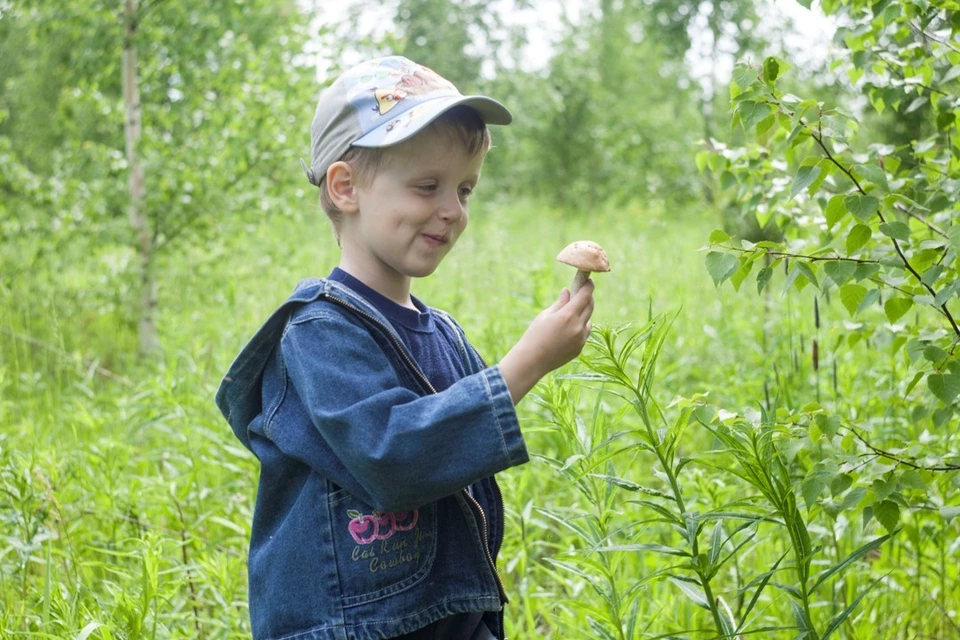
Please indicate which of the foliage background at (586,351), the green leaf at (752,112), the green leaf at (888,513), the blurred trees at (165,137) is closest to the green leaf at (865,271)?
the foliage background at (586,351)

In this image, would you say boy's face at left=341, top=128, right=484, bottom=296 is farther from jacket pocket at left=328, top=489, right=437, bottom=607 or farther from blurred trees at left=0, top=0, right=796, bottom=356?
blurred trees at left=0, top=0, right=796, bottom=356

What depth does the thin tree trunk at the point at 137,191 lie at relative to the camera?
5.97 m

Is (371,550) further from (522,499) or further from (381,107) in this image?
(522,499)

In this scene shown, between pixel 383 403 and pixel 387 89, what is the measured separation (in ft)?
1.94

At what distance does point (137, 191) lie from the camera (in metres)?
6.08

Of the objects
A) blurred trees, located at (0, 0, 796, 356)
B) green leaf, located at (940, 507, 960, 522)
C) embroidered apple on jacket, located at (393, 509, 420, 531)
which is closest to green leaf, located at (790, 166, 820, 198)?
green leaf, located at (940, 507, 960, 522)

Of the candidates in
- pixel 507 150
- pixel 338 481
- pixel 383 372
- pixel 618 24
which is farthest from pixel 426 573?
pixel 618 24

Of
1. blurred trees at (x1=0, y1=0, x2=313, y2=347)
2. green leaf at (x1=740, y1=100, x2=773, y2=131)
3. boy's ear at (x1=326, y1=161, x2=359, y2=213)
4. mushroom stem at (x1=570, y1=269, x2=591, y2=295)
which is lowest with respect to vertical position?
mushroom stem at (x1=570, y1=269, x2=591, y2=295)

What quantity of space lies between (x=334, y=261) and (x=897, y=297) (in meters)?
5.54

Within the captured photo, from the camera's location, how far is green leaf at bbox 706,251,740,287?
1.60 m

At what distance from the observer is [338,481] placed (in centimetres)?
156

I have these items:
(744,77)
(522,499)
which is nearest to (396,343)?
(744,77)

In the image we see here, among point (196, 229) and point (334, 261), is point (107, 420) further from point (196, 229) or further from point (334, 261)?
point (334, 261)

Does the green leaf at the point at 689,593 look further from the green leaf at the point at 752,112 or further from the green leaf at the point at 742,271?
the green leaf at the point at 752,112
